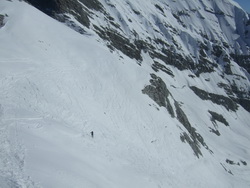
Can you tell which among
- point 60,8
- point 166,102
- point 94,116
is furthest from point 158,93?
point 60,8

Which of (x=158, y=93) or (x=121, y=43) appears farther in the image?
(x=121, y=43)

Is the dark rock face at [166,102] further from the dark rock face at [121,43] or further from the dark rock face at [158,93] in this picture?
the dark rock face at [121,43]

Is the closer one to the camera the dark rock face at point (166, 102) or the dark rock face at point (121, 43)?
the dark rock face at point (166, 102)

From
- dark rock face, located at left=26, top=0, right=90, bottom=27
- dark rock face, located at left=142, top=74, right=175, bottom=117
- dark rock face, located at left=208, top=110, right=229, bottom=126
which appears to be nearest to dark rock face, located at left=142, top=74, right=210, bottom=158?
dark rock face, located at left=142, top=74, right=175, bottom=117

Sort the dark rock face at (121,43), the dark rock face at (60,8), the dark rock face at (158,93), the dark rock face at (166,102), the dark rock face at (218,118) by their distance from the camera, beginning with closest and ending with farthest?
the dark rock face at (166,102), the dark rock face at (158,93), the dark rock face at (60,8), the dark rock face at (121,43), the dark rock face at (218,118)

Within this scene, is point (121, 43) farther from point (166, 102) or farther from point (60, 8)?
point (166, 102)

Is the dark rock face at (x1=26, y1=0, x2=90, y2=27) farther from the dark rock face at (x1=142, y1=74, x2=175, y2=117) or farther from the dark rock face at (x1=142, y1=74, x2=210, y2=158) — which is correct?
the dark rock face at (x1=142, y1=74, x2=210, y2=158)

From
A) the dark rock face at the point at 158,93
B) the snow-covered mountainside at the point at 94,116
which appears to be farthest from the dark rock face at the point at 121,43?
the dark rock face at the point at 158,93

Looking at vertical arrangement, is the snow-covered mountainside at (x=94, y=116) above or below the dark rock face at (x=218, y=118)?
above

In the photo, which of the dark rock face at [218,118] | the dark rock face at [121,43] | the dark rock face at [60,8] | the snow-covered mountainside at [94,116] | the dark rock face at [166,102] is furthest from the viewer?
the dark rock face at [218,118]
